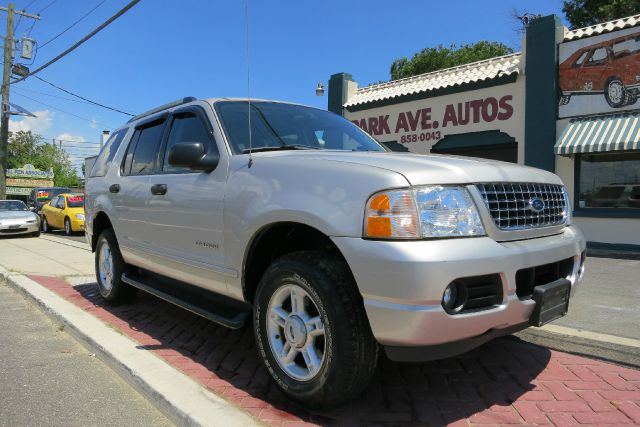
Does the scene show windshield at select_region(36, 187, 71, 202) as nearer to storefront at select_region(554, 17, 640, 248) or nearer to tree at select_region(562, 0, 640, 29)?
storefront at select_region(554, 17, 640, 248)

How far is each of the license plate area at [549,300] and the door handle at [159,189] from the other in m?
2.78

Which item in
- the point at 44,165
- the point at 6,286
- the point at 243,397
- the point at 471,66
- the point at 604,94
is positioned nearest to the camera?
the point at 243,397

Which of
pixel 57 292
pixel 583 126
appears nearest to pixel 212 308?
pixel 57 292

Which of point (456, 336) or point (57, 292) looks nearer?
point (456, 336)

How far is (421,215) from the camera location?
245 cm

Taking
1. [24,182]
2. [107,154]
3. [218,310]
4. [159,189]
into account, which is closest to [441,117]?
[107,154]

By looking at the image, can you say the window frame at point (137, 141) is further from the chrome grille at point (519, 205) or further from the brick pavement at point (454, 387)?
the chrome grille at point (519, 205)

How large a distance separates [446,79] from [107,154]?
38.3ft

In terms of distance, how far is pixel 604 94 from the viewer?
1198cm

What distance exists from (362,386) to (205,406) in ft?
2.93

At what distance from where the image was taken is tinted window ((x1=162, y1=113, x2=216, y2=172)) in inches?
154

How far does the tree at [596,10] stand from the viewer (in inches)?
848

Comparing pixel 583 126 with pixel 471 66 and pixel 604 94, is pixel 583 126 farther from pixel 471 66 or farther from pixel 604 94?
pixel 471 66

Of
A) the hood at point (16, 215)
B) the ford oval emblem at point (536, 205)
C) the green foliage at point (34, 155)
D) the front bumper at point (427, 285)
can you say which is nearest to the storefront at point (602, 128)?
the ford oval emblem at point (536, 205)
